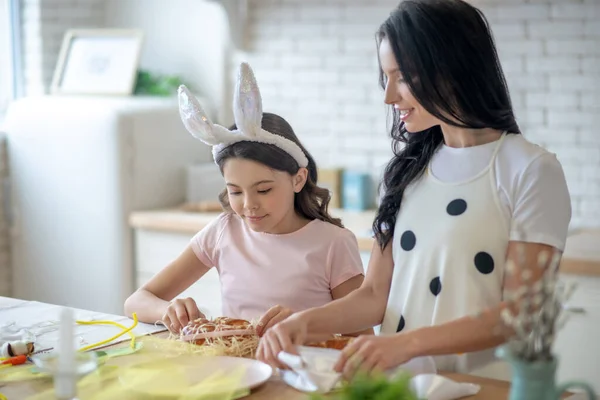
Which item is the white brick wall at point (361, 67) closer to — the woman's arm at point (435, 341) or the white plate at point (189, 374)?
the woman's arm at point (435, 341)

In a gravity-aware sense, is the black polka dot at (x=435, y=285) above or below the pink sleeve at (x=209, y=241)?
above

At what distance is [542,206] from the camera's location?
1747 mm

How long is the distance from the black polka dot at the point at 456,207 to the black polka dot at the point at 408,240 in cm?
10

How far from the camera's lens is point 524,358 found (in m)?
1.21

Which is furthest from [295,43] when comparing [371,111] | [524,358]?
[524,358]

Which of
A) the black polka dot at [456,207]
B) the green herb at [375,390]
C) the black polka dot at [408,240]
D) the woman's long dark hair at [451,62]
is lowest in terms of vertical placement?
the green herb at [375,390]

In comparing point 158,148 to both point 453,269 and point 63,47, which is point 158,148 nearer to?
point 63,47

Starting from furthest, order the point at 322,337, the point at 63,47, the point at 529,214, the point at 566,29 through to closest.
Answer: the point at 63,47, the point at 566,29, the point at 322,337, the point at 529,214

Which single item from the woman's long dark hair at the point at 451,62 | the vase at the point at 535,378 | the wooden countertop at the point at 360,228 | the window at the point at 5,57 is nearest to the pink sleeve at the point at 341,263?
the woman's long dark hair at the point at 451,62

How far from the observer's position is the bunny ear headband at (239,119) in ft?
6.91

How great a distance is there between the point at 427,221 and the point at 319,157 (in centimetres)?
227

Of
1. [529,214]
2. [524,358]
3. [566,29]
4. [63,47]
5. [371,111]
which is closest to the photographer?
[524,358]

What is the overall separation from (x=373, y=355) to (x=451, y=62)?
58cm

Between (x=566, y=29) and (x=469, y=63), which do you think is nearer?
(x=469, y=63)
